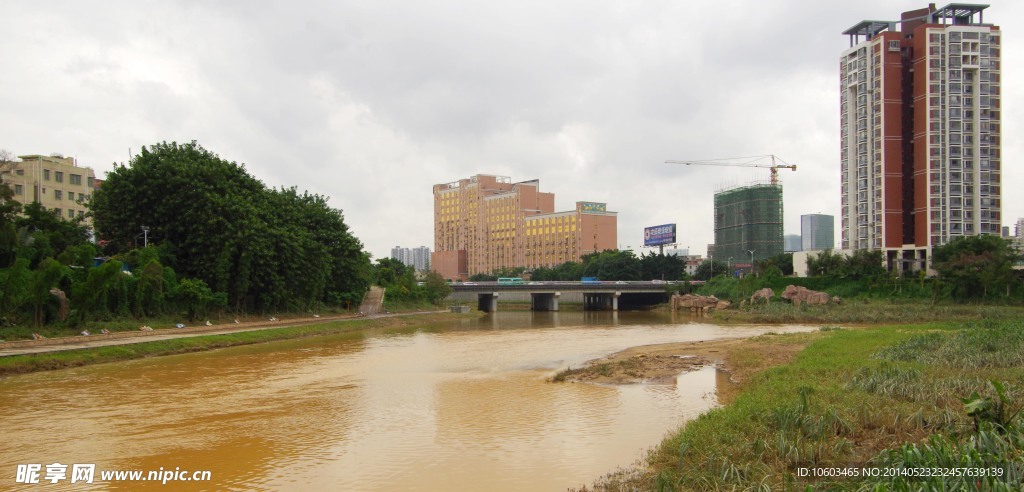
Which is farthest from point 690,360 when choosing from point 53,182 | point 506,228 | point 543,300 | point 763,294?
point 506,228

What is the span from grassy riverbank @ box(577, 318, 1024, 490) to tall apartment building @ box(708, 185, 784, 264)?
103 m

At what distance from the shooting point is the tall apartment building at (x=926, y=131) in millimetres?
68375

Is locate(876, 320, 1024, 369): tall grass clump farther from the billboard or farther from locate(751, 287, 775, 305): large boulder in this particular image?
the billboard

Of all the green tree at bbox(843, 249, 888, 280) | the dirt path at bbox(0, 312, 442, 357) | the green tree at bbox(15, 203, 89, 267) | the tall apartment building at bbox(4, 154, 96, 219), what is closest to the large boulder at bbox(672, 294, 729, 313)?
the green tree at bbox(843, 249, 888, 280)

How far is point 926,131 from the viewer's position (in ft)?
226

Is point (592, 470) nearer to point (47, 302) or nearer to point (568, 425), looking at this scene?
point (568, 425)

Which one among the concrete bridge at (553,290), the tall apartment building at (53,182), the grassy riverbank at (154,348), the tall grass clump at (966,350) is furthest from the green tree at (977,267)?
the tall apartment building at (53,182)

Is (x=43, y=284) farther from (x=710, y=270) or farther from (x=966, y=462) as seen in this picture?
(x=710, y=270)

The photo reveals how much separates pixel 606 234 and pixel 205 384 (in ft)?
427

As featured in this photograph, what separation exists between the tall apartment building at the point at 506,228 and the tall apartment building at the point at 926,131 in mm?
73830

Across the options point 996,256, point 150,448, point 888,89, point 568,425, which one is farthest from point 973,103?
point 150,448

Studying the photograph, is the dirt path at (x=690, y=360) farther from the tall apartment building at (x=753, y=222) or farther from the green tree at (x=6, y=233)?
the tall apartment building at (x=753, y=222)

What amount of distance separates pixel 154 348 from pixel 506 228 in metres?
128

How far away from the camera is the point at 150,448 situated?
13.6 meters
